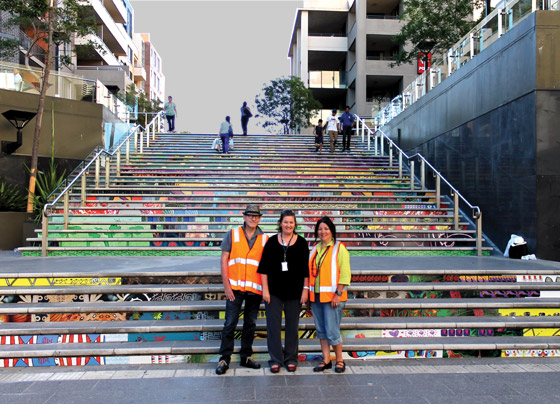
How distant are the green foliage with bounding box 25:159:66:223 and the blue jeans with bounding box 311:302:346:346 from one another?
24.8ft

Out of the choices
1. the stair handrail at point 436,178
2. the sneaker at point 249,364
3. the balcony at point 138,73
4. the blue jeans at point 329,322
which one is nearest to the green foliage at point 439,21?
the stair handrail at point 436,178

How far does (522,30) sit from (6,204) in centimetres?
1142

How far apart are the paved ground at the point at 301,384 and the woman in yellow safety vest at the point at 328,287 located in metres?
0.25

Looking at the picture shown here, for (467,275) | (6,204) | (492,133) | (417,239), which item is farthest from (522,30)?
(6,204)

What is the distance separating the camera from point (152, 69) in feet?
208

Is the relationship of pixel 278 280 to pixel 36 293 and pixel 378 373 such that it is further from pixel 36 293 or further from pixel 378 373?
pixel 36 293

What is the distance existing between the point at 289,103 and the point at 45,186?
22.6 meters

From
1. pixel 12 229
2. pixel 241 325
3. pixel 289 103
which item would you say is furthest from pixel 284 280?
pixel 289 103

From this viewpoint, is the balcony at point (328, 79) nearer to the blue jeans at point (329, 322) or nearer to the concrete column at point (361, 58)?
the concrete column at point (361, 58)

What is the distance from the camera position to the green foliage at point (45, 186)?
36.0 ft

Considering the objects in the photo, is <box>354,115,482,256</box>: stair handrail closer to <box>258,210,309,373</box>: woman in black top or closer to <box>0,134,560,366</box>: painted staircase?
<box>0,134,560,366</box>: painted staircase

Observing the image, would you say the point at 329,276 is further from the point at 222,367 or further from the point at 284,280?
the point at 222,367

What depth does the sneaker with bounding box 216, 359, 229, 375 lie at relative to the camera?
4.80m

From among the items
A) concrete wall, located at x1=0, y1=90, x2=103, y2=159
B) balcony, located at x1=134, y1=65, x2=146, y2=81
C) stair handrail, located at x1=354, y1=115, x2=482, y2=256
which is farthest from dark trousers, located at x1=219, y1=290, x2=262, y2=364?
balcony, located at x1=134, y1=65, x2=146, y2=81
